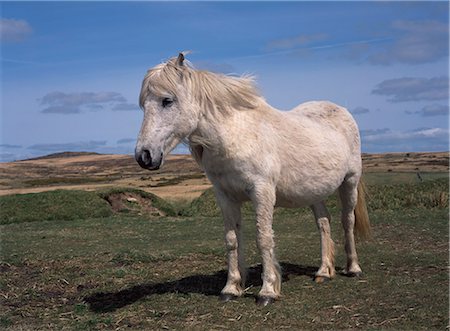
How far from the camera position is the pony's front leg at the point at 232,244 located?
7098mm

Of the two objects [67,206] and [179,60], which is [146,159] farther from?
[67,206]

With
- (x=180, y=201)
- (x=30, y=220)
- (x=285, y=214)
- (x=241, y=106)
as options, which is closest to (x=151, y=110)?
(x=241, y=106)

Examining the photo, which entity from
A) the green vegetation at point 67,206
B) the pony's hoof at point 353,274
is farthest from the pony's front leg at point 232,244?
the green vegetation at point 67,206

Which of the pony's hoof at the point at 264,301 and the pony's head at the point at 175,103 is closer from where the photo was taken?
the pony's head at the point at 175,103

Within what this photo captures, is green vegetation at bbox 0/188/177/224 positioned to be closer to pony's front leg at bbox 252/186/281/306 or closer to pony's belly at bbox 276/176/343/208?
pony's belly at bbox 276/176/343/208

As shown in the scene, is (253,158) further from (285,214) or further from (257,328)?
(285,214)

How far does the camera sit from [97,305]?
7336mm

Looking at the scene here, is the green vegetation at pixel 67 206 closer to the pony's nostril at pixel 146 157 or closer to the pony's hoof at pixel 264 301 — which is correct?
the pony's hoof at pixel 264 301

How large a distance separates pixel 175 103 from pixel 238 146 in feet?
2.90

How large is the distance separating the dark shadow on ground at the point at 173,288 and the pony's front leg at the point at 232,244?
1.14 ft

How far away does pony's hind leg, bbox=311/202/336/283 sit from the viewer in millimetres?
8141

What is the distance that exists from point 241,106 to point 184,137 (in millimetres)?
914

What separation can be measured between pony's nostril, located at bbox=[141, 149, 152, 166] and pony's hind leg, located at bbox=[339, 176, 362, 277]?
364 cm

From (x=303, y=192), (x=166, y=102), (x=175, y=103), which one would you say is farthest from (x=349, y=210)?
(x=166, y=102)
